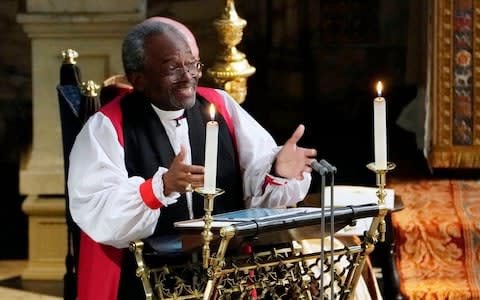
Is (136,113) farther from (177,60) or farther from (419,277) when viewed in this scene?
(419,277)

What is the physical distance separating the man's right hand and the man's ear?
0.53 meters

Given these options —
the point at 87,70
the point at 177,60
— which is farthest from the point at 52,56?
the point at 177,60

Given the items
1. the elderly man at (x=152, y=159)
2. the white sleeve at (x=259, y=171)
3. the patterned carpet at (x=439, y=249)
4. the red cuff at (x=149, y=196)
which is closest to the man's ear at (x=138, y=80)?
the elderly man at (x=152, y=159)

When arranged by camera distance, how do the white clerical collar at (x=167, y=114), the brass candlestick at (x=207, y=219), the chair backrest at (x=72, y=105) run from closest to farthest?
the brass candlestick at (x=207, y=219) → the white clerical collar at (x=167, y=114) → the chair backrest at (x=72, y=105)

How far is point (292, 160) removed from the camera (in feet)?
17.1

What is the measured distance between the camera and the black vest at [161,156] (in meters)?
5.34

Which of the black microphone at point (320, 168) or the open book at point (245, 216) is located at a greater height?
the black microphone at point (320, 168)

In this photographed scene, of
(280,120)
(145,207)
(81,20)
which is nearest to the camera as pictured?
(145,207)

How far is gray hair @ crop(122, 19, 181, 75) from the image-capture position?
532 cm

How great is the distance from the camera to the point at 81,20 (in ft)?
25.2

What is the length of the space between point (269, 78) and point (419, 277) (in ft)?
10.8

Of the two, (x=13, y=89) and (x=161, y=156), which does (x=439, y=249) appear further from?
(x=13, y=89)

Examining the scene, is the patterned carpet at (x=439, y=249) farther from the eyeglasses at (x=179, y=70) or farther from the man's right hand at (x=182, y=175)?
the man's right hand at (x=182, y=175)

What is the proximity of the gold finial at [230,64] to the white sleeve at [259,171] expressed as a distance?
1.58 m
